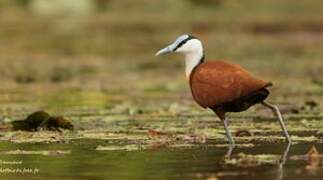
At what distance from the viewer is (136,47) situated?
3672 cm

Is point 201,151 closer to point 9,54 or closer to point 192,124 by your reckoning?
point 192,124

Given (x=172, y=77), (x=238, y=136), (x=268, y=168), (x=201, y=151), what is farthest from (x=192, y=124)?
(x=172, y=77)

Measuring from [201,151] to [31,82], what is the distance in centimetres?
1273

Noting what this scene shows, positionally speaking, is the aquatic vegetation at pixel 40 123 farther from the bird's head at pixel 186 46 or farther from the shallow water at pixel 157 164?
the bird's head at pixel 186 46

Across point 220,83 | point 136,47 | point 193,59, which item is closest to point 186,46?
point 193,59

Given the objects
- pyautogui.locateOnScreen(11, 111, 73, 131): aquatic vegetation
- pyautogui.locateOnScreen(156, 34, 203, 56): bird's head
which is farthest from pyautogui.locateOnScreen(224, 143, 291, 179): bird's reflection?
pyautogui.locateOnScreen(11, 111, 73, 131): aquatic vegetation

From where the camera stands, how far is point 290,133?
12.9 meters

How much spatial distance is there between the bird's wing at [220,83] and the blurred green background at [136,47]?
4909 mm

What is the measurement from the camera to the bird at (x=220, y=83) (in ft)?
37.7

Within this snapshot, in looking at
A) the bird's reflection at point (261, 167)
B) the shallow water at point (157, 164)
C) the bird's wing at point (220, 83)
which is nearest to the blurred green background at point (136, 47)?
the bird's wing at point (220, 83)

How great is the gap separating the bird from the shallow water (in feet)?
1.44

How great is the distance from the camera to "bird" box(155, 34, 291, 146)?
37.7ft

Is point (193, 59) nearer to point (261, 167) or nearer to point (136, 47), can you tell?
point (261, 167)

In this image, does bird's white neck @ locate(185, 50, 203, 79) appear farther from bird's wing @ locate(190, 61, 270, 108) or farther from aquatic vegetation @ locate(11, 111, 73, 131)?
aquatic vegetation @ locate(11, 111, 73, 131)
